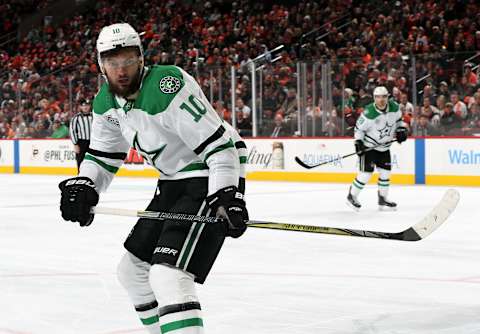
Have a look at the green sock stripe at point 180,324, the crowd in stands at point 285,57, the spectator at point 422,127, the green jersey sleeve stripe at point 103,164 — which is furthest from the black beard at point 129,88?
the spectator at point 422,127

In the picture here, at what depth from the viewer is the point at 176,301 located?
9.86ft

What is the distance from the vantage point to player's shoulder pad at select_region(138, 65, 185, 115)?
3.18 m

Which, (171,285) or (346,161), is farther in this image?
(346,161)

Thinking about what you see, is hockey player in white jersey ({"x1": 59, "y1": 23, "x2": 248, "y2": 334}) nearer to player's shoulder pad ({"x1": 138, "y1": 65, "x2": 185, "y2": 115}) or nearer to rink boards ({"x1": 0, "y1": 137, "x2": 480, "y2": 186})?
player's shoulder pad ({"x1": 138, "y1": 65, "x2": 185, "y2": 115})

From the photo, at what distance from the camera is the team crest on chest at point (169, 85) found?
3182 millimetres

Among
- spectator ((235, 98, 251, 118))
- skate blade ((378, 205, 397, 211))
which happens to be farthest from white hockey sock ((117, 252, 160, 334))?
spectator ((235, 98, 251, 118))

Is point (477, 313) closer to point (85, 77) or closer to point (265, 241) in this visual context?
point (265, 241)

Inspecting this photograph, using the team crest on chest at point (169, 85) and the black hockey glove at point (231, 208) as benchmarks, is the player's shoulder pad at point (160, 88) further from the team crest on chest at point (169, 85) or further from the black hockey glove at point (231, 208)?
the black hockey glove at point (231, 208)

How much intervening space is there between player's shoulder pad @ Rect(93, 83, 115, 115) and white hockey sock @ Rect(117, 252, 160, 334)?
0.51 m

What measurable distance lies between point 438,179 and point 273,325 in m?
9.94

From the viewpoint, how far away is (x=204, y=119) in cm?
316

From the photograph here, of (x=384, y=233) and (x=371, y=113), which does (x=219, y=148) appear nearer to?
(x=384, y=233)

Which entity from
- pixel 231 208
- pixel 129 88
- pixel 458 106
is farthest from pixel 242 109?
pixel 231 208

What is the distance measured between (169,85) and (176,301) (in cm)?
71
